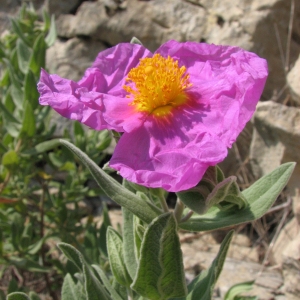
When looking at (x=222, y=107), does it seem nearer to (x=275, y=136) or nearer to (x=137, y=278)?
(x=137, y=278)

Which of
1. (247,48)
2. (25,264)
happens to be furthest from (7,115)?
(247,48)

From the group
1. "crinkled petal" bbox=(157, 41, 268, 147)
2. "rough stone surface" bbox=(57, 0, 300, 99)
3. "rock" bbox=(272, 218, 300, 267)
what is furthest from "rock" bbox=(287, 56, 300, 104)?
"crinkled petal" bbox=(157, 41, 268, 147)

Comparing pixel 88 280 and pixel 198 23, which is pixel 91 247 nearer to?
pixel 88 280

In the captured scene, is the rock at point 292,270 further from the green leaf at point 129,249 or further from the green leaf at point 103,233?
the green leaf at point 129,249

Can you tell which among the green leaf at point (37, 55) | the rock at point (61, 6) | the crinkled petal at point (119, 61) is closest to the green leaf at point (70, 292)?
the crinkled petal at point (119, 61)

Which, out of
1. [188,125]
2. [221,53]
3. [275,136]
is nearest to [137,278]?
[188,125]
